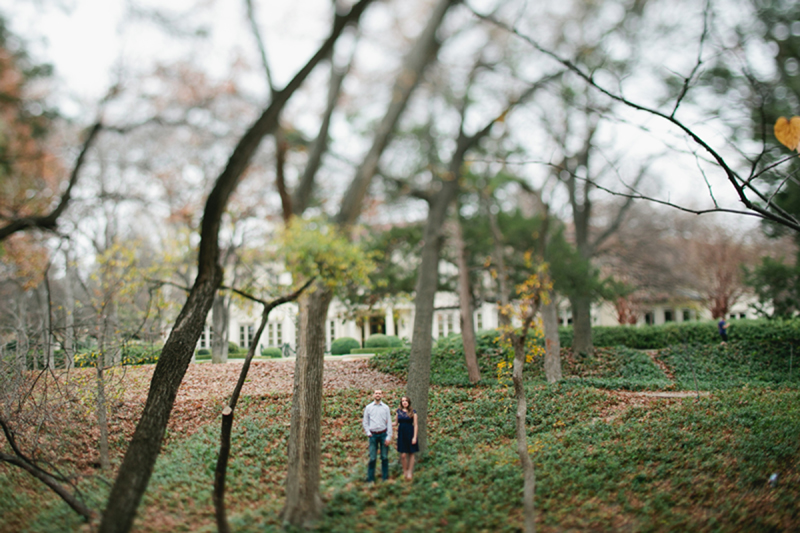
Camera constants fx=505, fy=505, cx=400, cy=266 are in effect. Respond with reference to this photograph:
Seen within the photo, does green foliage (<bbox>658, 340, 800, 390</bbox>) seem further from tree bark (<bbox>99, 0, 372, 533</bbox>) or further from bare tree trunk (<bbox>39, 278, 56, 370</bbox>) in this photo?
bare tree trunk (<bbox>39, 278, 56, 370</bbox>)

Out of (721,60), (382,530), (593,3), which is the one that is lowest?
(382,530)

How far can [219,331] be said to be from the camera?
48.6ft

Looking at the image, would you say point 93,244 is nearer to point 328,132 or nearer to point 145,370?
point 145,370

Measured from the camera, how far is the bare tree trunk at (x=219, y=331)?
14.0 meters

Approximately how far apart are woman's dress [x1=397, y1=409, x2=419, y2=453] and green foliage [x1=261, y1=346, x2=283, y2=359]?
24.4 feet

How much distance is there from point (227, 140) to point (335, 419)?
276 inches

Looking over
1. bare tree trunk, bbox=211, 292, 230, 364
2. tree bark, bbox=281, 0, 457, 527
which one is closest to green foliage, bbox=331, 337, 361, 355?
bare tree trunk, bbox=211, 292, 230, 364

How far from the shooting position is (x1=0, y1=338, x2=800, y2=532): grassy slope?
5.93m

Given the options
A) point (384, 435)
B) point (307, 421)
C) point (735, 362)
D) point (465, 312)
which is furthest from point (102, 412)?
point (735, 362)

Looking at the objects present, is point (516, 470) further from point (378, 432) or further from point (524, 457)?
point (378, 432)

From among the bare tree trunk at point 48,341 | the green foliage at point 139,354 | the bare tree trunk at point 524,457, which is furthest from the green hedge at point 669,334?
the bare tree trunk at point 48,341

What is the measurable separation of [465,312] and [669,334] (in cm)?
953

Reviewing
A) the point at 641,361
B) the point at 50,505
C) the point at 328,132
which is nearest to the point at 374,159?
the point at 328,132

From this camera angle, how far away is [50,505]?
20.9ft
